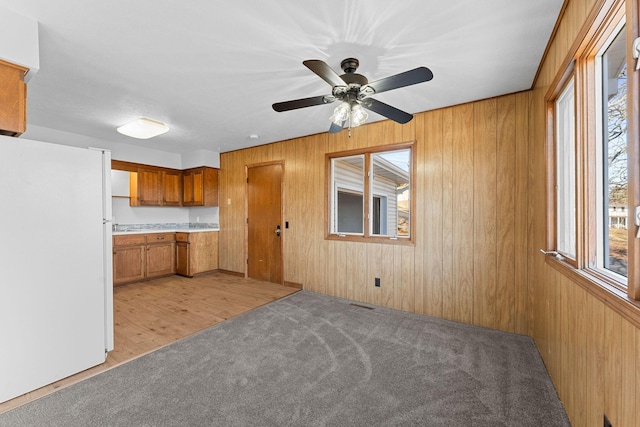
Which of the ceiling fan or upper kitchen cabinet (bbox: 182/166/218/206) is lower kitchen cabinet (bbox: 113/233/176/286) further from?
the ceiling fan

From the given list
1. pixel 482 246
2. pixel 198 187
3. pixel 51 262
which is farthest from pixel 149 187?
pixel 482 246

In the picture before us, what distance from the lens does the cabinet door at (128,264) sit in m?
4.39

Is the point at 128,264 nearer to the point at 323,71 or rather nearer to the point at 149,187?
the point at 149,187

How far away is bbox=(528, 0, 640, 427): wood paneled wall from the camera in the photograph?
3.30 feet

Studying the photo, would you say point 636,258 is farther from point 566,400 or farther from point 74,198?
point 74,198

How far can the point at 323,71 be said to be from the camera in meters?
1.69

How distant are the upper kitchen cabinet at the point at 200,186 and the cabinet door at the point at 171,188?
9 cm

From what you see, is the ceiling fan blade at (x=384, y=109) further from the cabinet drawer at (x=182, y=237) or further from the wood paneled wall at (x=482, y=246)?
the cabinet drawer at (x=182, y=237)

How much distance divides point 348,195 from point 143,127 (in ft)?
9.43

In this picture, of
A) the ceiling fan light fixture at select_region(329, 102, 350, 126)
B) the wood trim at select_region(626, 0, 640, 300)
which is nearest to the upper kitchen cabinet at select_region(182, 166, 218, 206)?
the ceiling fan light fixture at select_region(329, 102, 350, 126)

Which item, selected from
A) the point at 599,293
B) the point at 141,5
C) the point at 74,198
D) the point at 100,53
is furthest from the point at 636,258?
the point at 100,53

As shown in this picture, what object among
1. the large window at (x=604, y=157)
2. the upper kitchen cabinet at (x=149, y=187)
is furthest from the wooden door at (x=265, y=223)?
the large window at (x=604, y=157)

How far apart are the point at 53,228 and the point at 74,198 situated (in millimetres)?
251

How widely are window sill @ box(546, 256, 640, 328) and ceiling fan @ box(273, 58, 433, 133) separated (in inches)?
54.3
